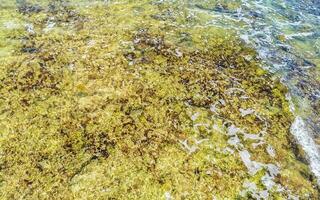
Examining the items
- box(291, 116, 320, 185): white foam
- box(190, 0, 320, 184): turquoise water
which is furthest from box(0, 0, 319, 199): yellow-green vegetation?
box(190, 0, 320, 184): turquoise water

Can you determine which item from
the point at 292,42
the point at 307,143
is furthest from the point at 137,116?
the point at 292,42

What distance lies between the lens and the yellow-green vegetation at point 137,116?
7941 mm

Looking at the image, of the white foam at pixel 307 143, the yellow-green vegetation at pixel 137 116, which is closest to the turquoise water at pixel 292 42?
the white foam at pixel 307 143

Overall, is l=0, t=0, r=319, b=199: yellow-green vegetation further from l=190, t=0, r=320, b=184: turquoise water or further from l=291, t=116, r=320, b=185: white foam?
l=190, t=0, r=320, b=184: turquoise water

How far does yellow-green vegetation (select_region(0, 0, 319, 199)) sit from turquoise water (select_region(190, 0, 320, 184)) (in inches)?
23.2

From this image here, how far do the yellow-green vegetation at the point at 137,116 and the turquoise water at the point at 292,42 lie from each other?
23.2 inches

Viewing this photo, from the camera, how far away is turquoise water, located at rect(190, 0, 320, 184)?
10594 mm

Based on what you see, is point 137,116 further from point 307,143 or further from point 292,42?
point 292,42

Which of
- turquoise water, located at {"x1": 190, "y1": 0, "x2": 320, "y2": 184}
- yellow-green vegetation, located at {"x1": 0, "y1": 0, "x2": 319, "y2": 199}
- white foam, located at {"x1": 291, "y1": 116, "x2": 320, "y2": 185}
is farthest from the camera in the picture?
turquoise water, located at {"x1": 190, "y1": 0, "x2": 320, "y2": 184}

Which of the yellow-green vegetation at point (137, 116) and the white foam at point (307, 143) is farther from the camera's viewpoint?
the white foam at point (307, 143)

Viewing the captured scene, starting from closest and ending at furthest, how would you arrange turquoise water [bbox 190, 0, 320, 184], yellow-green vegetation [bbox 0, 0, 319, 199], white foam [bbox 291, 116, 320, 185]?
yellow-green vegetation [bbox 0, 0, 319, 199], white foam [bbox 291, 116, 320, 185], turquoise water [bbox 190, 0, 320, 184]

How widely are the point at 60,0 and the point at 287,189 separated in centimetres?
1263

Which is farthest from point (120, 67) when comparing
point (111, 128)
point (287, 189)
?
point (287, 189)

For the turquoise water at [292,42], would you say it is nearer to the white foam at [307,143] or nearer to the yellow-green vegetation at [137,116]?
the white foam at [307,143]
